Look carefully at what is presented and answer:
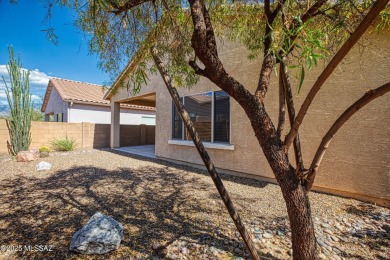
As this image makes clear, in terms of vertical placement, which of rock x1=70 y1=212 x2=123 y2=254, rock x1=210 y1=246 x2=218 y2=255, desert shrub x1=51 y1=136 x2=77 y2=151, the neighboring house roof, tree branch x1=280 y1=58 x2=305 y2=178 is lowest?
rock x1=210 y1=246 x2=218 y2=255

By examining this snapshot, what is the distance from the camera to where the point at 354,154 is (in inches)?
173

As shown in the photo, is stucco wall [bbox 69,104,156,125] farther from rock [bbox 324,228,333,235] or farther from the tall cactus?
rock [bbox 324,228,333,235]

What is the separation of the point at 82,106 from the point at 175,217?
15.6 m

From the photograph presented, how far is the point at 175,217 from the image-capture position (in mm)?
3543

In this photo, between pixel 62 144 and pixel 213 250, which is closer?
pixel 213 250

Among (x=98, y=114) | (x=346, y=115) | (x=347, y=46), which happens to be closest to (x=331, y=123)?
(x=346, y=115)

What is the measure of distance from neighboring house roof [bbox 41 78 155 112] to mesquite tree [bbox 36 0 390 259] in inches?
501

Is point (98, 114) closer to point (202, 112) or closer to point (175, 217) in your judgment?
point (202, 112)

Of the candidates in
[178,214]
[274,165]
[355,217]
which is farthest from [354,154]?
[178,214]

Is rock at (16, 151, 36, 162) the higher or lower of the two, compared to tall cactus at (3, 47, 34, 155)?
lower

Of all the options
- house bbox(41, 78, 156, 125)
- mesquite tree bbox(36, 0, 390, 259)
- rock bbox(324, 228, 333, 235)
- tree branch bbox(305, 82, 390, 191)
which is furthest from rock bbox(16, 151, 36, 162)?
rock bbox(324, 228, 333, 235)

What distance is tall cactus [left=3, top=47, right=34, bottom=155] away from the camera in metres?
9.66

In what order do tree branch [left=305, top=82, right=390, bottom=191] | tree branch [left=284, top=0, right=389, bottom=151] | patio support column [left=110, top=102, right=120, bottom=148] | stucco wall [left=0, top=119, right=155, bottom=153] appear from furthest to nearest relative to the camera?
patio support column [left=110, top=102, right=120, bottom=148], stucco wall [left=0, top=119, right=155, bottom=153], tree branch [left=305, top=82, right=390, bottom=191], tree branch [left=284, top=0, right=389, bottom=151]

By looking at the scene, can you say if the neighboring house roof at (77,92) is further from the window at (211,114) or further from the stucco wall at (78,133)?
the window at (211,114)
